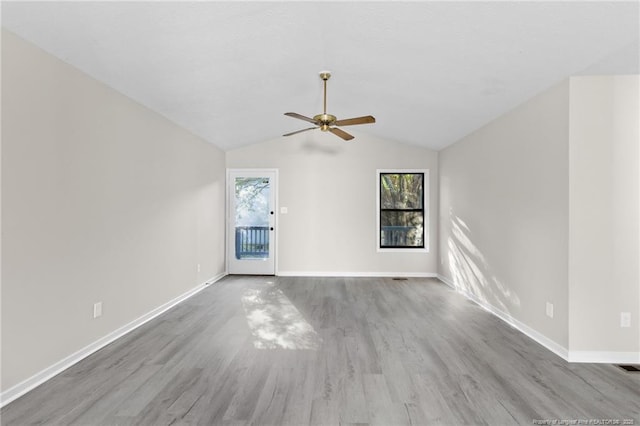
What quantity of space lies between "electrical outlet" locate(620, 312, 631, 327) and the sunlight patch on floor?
2569mm

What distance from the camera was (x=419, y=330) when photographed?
3.27 meters

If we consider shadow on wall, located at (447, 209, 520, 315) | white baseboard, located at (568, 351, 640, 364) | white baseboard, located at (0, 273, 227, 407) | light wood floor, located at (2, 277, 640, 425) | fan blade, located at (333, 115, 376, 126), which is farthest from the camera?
shadow on wall, located at (447, 209, 520, 315)

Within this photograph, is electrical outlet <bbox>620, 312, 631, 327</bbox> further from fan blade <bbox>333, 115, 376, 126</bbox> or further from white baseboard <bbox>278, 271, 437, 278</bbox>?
white baseboard <bbox>278, 271, 437, 278</bbox>

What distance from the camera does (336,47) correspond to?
288 cm

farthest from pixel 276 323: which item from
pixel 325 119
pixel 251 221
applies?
pixel 251 221

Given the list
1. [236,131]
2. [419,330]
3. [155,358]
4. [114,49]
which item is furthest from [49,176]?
[419,330]

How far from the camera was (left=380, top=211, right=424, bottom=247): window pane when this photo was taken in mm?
6109

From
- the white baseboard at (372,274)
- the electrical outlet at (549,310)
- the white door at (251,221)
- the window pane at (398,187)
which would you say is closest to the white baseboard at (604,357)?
the electrical outlet at (549,310)

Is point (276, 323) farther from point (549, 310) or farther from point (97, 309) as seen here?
point (549, 310)

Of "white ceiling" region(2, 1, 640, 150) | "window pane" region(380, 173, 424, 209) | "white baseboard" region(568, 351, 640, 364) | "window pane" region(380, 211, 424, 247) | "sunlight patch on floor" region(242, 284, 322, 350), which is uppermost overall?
"white ceiling" region(2, 1, 640, 150)

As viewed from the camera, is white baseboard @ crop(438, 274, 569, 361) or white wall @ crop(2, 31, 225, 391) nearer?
white wall @ crop(2, 31, 225, 391)

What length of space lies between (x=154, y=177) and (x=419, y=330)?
3.46 metres

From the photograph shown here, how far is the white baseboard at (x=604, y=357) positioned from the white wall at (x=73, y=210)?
4.11 meters

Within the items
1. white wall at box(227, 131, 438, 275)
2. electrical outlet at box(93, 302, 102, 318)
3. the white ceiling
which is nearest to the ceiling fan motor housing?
the white ceiling
